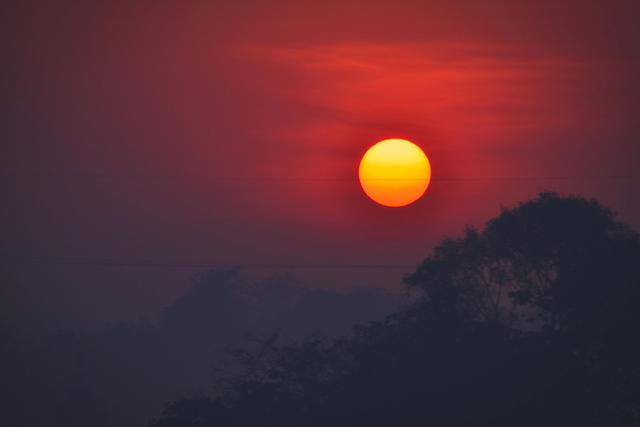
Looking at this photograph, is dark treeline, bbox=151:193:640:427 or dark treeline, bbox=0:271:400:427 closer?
dark treeline, bbox=151:193:640:427

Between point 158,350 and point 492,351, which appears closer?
point 492,351

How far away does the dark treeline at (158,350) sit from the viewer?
5294cm

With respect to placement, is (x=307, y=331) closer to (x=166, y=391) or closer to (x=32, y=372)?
(x=166, y=391)

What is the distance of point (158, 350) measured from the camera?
77125 millimetres

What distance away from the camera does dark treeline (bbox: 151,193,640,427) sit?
23.2 meters

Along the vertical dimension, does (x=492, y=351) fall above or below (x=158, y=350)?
above

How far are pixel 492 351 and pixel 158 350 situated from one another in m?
55.4

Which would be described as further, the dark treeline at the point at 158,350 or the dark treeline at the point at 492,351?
the dark treeline at the point at 158,350

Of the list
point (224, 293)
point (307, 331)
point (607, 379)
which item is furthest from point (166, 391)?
point (607, 379)

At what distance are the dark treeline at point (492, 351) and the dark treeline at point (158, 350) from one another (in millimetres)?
2214

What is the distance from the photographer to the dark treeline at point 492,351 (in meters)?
23.2

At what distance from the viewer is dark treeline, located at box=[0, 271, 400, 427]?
52.9m

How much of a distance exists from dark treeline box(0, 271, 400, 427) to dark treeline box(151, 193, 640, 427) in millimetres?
2214

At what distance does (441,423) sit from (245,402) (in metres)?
4.57
